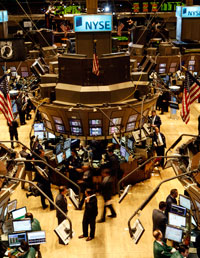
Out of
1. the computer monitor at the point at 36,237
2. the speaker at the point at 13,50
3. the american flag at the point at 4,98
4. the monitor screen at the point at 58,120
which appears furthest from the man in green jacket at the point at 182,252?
the speaker at the point at 13,50

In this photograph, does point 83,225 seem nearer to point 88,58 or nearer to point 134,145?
point 134,145

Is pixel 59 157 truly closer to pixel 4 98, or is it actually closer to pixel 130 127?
pixel 4 98

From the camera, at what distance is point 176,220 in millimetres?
7559

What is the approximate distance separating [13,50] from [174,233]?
9.30 meters

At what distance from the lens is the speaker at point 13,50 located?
13109mm

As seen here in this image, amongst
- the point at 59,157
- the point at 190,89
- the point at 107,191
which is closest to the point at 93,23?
the point at 190,89

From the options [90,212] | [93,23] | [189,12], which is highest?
[189,12]

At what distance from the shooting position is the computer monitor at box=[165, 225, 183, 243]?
730 centimetres

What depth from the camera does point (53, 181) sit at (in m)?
12.1

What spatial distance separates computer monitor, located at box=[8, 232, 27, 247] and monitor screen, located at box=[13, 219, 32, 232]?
187 millimetres

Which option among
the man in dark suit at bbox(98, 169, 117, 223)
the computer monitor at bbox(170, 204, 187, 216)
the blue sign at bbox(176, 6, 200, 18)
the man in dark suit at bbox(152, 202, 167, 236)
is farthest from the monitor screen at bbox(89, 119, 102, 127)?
the blue sign at bbox(176, 6, 200, 18)

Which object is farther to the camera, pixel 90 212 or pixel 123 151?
pixel 123 151

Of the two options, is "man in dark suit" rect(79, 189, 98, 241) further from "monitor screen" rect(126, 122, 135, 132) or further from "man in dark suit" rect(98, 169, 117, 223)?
"monitor screen" rect(126, 122, 135, 132)

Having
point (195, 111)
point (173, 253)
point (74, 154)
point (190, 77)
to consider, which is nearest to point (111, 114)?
point (74, 154)
